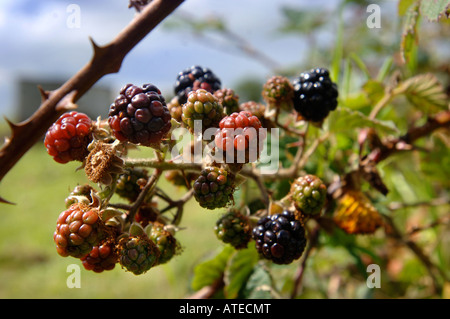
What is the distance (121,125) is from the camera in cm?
50

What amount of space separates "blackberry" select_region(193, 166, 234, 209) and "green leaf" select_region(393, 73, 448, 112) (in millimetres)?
548

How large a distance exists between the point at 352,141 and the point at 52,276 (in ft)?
8.38

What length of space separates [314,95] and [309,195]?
18 cm

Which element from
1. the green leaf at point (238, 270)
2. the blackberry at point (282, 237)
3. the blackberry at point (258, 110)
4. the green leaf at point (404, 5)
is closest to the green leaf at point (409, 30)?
the green leaf at point (404, 5)

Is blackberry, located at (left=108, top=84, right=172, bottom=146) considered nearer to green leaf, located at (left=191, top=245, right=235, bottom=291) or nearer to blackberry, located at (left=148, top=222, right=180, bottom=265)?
blackberry, located at (left=148, top=222, right=180, bottom=265)

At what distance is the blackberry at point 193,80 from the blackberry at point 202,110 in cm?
12

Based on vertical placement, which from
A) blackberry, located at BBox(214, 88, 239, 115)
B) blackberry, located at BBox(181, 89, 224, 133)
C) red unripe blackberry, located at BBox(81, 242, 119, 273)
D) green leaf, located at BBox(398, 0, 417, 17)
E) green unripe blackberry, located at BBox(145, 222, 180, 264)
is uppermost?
green leaf, located at BBox(398, 0, 417, 17)

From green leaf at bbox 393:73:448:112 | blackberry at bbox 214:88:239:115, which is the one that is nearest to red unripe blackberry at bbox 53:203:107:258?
blackberry at bbox 214:88:239:115

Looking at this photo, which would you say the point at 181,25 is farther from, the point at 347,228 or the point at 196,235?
the point at 196,235

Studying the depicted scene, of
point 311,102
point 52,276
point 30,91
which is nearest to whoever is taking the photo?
point 311,102

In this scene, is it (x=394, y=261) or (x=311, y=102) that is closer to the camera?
(x=311, y=102)

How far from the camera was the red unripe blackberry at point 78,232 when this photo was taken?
19.9 inches

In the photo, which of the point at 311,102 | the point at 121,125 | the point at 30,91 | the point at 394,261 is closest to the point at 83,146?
the point at 121,125

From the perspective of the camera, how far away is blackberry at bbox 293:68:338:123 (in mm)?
666
